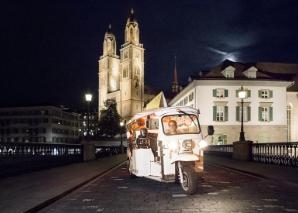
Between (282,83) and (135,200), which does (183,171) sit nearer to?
(135,200)

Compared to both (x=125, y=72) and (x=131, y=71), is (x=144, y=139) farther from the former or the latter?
(x=125, y=72)

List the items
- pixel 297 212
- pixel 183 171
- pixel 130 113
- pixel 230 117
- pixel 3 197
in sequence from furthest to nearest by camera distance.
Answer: pixel 130 113, pixel 230 117, pixel 183 171, pixel 3 197, pixel 297 212

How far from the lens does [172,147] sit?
1376 cm

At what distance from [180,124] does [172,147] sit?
976 millimetres

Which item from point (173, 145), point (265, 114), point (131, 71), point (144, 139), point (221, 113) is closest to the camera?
point (173, 145)

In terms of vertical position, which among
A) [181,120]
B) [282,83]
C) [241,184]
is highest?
[282,83]

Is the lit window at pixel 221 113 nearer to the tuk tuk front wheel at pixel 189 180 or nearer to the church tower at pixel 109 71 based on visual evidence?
the tuk tuk front wheel at pixel 189 180

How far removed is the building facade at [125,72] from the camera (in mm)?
140375

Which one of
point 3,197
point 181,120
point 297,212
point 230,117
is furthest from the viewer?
point 230,117

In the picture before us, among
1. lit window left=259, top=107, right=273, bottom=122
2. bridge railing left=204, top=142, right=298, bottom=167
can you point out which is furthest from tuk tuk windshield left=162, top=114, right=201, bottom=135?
lit window left=259, top=107, right=273, bottom=122

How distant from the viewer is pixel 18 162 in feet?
62.6

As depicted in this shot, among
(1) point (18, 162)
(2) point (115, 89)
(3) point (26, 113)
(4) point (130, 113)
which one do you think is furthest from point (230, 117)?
(3) point (26, 113)

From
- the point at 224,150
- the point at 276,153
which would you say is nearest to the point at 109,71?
the point at 224,150

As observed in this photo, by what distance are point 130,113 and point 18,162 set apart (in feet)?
395
